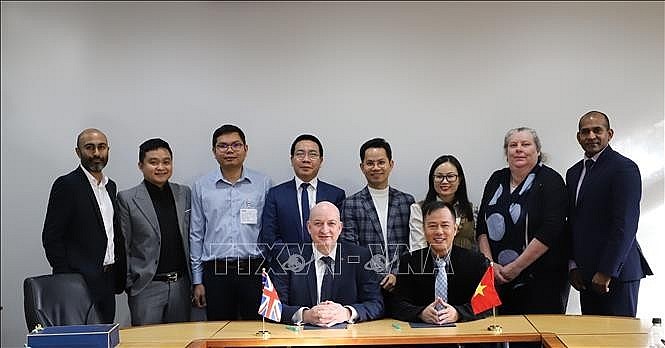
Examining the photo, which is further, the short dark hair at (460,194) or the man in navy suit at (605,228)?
the short dark hair at (460,194)

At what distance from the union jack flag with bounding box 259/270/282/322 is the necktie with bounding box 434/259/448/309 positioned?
2.66 feet

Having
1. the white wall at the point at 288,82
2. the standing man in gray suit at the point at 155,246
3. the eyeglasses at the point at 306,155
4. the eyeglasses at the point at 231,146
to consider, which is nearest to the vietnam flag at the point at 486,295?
the eyeglasses at the point at 306,155

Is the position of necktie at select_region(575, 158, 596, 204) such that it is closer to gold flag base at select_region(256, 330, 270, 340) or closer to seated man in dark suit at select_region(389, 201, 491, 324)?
seated man in dark suit at select_region(389, 201, 491, 324)

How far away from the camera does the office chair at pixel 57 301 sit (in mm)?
3240

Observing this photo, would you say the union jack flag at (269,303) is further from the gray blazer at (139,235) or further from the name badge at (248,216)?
the gray blazer at (139,235)

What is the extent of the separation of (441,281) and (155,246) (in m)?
1.85

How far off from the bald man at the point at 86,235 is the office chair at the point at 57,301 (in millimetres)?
395

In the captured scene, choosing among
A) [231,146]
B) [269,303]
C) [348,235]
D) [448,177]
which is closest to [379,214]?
[348,235]

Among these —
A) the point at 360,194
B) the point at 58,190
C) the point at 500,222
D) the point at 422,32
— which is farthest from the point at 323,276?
the point at 422,32

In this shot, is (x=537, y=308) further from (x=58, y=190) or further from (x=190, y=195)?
(x=58, y=190)

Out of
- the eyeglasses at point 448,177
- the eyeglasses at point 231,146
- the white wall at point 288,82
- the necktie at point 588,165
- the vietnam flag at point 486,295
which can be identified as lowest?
the vietnam flag at point 486,295

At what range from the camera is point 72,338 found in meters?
2.70

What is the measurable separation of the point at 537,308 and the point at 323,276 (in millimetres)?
1377

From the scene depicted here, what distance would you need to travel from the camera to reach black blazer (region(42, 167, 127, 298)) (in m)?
3.98
